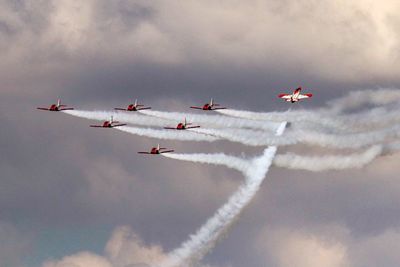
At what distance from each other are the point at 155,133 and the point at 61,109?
2230cm

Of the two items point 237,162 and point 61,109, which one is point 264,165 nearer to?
point 237,162

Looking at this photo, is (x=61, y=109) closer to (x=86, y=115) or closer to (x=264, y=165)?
(x=86, y=115)

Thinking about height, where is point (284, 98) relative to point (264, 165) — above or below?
above

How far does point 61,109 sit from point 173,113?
921 inches

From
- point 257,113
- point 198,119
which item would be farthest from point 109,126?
point 257,113

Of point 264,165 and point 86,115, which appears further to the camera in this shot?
point 86,115

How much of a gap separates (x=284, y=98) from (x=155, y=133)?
24.4 metres

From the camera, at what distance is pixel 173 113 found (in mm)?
184500

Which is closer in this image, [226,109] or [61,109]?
[226,109]

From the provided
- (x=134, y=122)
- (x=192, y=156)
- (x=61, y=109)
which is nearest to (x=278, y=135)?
(x=192, y=156)

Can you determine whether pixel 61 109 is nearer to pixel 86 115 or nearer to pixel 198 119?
pixel 86 115

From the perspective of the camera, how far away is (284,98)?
594 feet

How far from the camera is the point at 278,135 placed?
169 metres

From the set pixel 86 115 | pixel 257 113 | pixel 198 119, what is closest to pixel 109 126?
pixel 86 115
